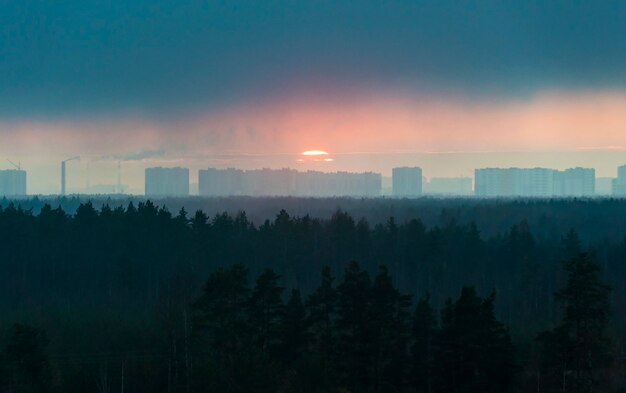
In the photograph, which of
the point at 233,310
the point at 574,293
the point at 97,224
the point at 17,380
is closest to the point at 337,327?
the point at 233,310

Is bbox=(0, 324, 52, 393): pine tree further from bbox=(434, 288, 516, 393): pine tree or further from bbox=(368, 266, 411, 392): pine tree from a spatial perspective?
bbox=(434, 288, 516, 393): pine tree

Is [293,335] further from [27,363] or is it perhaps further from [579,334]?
[579,334]

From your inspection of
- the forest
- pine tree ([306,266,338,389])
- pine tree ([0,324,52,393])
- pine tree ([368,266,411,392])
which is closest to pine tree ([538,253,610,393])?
the forest

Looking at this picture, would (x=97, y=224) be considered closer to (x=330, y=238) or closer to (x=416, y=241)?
(x=330, y=238)

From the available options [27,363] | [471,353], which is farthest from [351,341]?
[27,363]

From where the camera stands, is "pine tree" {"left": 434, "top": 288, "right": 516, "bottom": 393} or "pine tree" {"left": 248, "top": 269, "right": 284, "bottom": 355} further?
"pine tree" {"left": 248, "top": 269, "right": 284, "bottom": 355}

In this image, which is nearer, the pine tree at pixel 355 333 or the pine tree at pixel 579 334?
the pine tree at pixel 579 334

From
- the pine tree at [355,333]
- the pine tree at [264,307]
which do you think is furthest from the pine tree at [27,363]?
the pine tree at [355,333]

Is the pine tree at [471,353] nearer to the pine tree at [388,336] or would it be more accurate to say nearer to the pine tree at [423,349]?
the pine tree at [423,349]
